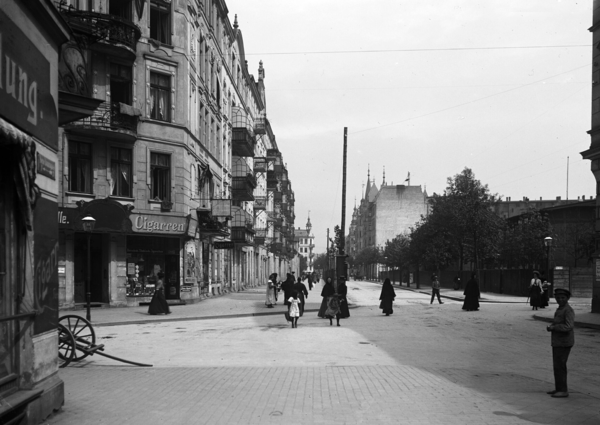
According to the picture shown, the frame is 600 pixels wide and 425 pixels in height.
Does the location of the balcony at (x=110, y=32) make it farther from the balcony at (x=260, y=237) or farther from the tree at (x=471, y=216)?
the tree at (x=471, y=216)

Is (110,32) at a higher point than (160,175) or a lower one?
higher

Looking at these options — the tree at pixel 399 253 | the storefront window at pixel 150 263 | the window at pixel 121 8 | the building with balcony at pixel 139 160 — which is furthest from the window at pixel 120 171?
the tree at pixel 399 253

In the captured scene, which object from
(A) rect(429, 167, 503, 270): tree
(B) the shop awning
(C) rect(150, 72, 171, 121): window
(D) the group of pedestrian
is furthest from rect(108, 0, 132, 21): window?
(A) rect(429, 167, 503, 270): tree

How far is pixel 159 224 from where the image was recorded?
1113 inches

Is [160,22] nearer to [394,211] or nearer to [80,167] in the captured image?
[80,167]

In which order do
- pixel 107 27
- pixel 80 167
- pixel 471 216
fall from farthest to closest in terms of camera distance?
pixel 471 216 → pixel 80 167 → pixel 107 27

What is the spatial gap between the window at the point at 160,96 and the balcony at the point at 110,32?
191 centimetres

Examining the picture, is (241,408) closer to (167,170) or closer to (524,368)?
(524,368)

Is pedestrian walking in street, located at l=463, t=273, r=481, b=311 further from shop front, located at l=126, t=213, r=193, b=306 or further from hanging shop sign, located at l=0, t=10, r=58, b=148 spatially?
hanging shop sign, located at l=0, t=10, r=58, b=148

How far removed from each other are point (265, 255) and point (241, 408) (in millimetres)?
67246

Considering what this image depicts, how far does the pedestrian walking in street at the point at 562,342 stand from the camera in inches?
335

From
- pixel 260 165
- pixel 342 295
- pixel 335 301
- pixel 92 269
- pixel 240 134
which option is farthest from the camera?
pixel 260 165

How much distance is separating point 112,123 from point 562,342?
21.8 m

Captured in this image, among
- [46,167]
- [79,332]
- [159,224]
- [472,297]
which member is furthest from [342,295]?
[46,167]
